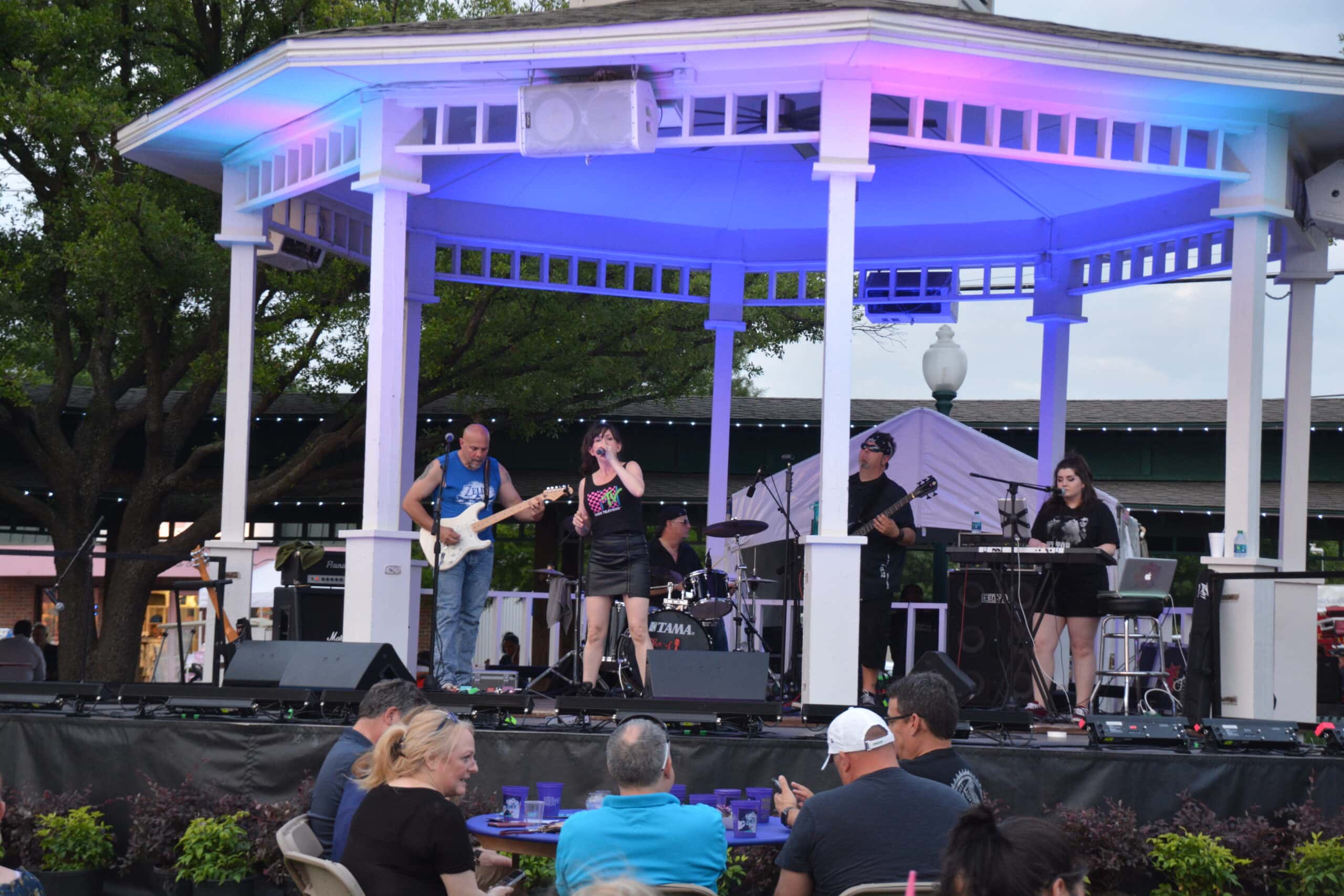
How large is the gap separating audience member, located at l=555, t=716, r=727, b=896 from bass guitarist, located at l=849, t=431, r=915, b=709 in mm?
4866

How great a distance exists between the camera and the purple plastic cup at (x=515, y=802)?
6.00 meters

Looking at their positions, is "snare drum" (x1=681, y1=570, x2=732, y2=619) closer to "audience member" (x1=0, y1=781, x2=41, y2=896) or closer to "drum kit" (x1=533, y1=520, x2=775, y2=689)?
"drum kit" (x1=533, y1=520, x2=775, y2=689)

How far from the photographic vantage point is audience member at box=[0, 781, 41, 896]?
4.50 metres

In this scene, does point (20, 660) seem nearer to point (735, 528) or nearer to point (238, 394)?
point (238, 394)

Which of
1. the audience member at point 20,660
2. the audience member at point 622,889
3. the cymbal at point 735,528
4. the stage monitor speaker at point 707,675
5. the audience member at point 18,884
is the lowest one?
the audience member at point 20,660

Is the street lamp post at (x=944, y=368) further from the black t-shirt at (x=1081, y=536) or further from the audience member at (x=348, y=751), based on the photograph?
the audience member at (x=348, y=751)

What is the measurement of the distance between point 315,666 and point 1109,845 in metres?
4.40

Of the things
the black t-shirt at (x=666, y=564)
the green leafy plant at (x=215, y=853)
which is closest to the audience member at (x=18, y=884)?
the green leafy plant at (x=215, y=853)

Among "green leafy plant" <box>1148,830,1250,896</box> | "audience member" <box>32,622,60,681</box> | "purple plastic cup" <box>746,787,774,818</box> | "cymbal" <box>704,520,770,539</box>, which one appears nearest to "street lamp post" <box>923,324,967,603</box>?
"cymbal" <box>704,520,770,539</box>

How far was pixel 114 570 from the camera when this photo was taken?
16.0 m

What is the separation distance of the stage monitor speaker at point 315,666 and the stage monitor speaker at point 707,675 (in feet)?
4.62

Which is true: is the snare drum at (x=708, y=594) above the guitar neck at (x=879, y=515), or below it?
below

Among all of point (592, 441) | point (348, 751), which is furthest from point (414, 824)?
point (592, 441)

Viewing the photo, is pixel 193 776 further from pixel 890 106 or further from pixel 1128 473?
pixel 1128 473
